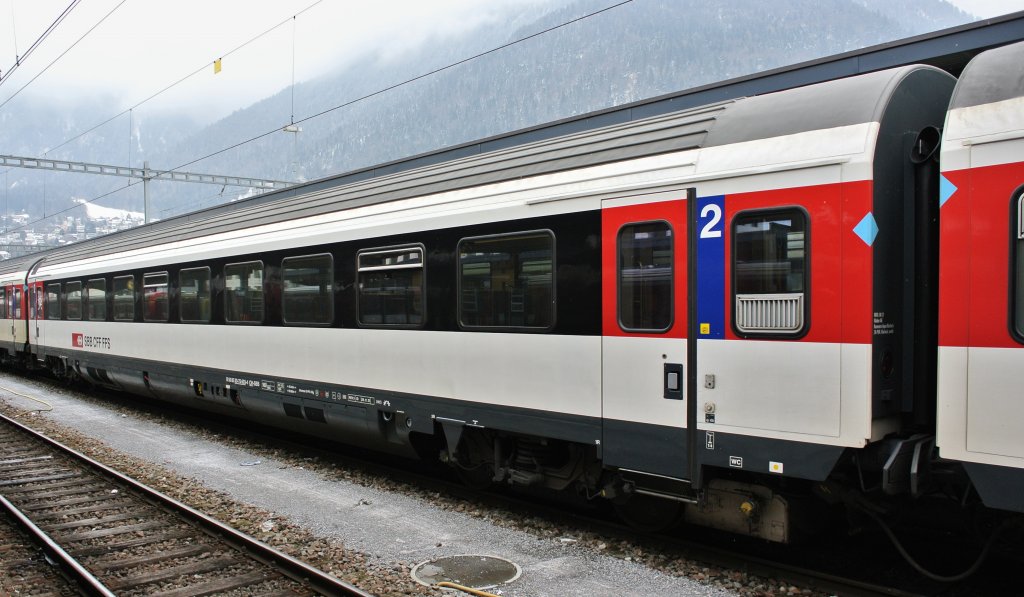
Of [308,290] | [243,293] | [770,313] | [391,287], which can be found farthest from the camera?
[243,293]

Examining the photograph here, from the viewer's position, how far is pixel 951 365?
448 centimetres

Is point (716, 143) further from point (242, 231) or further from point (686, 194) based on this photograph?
point (242, 231)

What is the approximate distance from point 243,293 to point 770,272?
26.8 feet

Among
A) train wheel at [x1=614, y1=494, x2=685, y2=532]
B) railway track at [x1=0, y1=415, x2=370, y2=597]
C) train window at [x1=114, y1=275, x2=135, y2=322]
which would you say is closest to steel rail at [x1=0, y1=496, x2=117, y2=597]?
railway track at [x1=0, y1=415, x2=370, y2=597]

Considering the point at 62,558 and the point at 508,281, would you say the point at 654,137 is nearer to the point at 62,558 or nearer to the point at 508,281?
the point at 508,281

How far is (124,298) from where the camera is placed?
1485 cm

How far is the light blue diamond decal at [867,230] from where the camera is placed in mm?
4773

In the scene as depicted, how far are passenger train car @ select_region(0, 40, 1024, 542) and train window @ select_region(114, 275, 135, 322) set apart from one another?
7.39 m

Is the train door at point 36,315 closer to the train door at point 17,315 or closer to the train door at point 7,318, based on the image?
the train door at point 17,315

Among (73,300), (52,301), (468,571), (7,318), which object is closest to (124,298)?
(73,300)

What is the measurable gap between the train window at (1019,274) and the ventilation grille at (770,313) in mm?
1182

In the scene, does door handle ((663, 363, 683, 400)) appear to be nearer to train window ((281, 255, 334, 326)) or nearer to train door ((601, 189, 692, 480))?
train door ((601, 189, 692, 480))

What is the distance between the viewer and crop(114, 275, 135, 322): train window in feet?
47.6

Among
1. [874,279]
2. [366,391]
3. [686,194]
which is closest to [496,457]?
[366,391]
